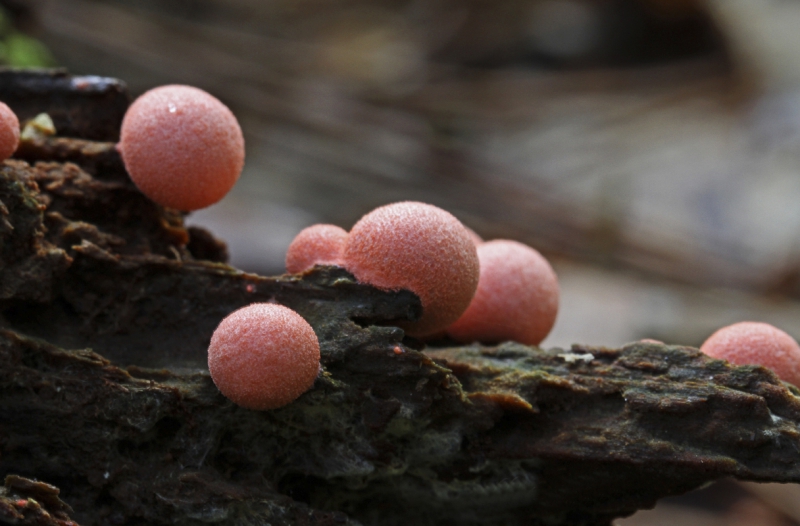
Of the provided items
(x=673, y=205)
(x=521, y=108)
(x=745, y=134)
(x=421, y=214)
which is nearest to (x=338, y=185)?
(x=521, y=108)

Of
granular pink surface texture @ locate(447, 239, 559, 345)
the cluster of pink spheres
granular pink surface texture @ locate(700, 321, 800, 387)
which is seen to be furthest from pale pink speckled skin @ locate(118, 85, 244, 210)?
granular pink surface texture @ locate(700, 321, 800, 387)

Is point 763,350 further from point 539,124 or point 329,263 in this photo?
point 539,124

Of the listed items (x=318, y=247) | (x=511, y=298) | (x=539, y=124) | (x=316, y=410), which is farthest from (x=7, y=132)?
(x=539, y=124)

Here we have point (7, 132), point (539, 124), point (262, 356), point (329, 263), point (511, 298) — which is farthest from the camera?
point (539, 124)

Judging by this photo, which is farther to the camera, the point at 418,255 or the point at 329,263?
the point at 329,263

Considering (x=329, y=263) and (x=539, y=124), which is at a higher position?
(x=539, y=124)

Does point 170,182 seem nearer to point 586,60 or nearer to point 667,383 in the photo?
point 667,383
